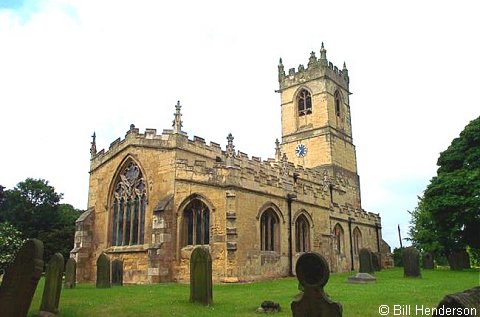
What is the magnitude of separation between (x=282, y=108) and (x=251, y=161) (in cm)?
1730

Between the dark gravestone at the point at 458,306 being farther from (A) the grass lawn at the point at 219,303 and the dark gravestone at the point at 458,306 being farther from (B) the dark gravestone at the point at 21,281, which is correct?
(B) the dark gravestone at the point at 21,281

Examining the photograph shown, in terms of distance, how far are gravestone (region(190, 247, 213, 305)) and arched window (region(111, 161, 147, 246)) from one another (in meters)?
10.7

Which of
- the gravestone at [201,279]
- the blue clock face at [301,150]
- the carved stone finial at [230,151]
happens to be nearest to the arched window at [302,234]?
the carved stone finial at [230,151]

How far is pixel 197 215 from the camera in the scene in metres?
19.9

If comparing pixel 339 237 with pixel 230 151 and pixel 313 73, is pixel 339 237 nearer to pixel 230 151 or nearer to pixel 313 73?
pixel 230 151

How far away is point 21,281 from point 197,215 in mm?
12655

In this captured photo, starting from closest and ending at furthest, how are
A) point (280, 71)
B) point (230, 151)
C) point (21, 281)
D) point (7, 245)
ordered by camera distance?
point (21, 281)
point (230, 151)
point (7, 245)
point (280, 71)

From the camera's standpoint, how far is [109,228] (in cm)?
2364

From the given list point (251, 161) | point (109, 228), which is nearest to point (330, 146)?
point (251, 161)

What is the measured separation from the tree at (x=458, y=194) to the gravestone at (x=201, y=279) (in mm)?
16596

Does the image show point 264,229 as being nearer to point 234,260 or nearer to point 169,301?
point 234,260

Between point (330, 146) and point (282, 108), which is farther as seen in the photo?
point (282, 108)

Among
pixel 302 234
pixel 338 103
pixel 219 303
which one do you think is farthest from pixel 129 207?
pixel 338 103

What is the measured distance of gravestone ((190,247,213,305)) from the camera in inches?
438
